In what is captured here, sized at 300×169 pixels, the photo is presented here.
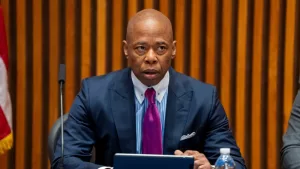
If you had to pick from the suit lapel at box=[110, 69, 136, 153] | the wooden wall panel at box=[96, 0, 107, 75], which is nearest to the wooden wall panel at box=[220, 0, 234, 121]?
the wooden wall panel at box=[96, 0, 107, 75]

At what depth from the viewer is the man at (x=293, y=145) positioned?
2.47 metres

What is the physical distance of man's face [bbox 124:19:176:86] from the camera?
2.58 metres

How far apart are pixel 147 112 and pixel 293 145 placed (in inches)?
25.8

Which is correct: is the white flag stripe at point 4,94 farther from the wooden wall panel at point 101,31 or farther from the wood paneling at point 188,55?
the wooden wall panel at point 101,31

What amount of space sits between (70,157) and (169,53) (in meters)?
0.63

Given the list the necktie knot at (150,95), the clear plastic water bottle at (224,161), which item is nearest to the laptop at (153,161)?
the clear plastic water bottle at (224,161)

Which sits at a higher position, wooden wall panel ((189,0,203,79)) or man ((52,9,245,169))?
wooden wall panel ((189,0,203,79))

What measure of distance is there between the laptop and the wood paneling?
187 centimetres

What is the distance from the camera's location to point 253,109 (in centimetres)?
381

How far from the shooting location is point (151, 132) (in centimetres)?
264

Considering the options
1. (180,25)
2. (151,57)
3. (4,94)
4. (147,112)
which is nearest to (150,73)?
(151,57)

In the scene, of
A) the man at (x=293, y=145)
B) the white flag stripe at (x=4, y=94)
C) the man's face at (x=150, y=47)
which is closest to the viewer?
the man at (x=293, y=145)

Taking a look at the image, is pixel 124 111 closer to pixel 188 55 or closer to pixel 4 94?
pixel 4 94

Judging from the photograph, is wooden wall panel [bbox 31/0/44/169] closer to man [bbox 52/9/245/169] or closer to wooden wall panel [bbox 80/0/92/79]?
wooden wall panel [bbox 80/0/92/79]
